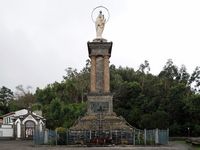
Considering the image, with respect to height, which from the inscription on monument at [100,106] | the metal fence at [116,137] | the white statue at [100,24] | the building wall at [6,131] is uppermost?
the white statue at [100,24]

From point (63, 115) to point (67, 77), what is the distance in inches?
999

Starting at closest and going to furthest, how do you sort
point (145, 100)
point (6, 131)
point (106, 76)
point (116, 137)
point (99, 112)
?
point (116, 137) → point (99, 112) → point (106, 76) → point (145, 100) → point (6, 131)

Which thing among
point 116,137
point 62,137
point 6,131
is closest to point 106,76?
point 116,137

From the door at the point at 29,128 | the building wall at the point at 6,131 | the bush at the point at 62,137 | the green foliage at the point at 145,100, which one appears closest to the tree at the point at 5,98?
the green foliage at the point at 145,100

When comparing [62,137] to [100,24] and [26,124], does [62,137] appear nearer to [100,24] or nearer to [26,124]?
[100,24]

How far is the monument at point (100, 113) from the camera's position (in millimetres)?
35219

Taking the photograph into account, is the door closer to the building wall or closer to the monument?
the building wall

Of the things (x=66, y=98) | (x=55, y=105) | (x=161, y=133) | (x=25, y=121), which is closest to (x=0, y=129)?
(x=25, y=121)

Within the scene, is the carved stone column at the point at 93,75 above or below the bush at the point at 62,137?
above

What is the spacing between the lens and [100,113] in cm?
3803

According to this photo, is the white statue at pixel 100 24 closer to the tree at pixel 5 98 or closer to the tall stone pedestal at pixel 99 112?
the tall stone pedestal at pixel 99 112

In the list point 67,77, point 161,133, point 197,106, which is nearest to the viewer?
point 161,133

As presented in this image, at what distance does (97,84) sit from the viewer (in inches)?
1549

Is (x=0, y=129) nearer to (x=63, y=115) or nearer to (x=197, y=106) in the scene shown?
(x=63, y=115)
